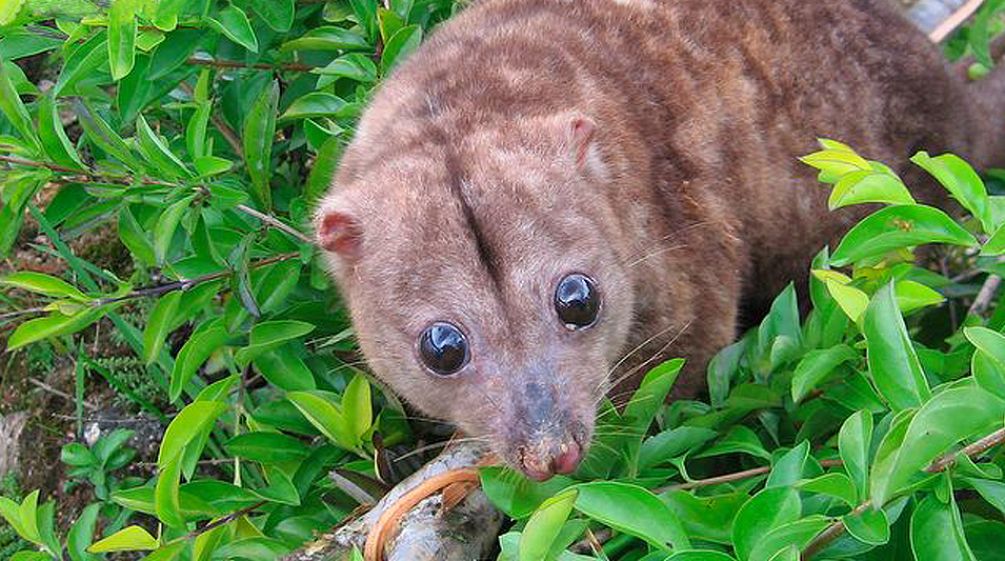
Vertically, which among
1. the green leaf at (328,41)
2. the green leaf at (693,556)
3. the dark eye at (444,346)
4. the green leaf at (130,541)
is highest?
the green leaf at (328,41)

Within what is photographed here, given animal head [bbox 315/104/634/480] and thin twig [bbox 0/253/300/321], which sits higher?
animal head [bbox 315/104/634/480]

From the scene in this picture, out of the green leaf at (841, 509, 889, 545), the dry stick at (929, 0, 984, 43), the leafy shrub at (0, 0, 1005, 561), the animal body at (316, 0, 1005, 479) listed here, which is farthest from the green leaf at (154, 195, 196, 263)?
the dry stick at (929, 0, 984, 43)

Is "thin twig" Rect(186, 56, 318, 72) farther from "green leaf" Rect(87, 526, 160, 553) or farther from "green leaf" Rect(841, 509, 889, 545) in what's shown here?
"green leaf" Rect(841, 509, 889, 545)

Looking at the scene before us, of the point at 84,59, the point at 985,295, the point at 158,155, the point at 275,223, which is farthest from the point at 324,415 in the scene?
the point at 985,295

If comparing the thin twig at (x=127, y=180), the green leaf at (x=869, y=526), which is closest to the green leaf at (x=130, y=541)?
the thin twig at (x=127, y=180)

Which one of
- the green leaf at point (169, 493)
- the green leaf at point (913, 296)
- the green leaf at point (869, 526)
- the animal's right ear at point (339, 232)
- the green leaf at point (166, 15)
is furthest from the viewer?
the green leaf at point (166, 15)

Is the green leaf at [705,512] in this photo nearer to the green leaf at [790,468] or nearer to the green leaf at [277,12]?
the green leaf at [790,468]

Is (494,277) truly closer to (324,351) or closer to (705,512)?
(705,512)
